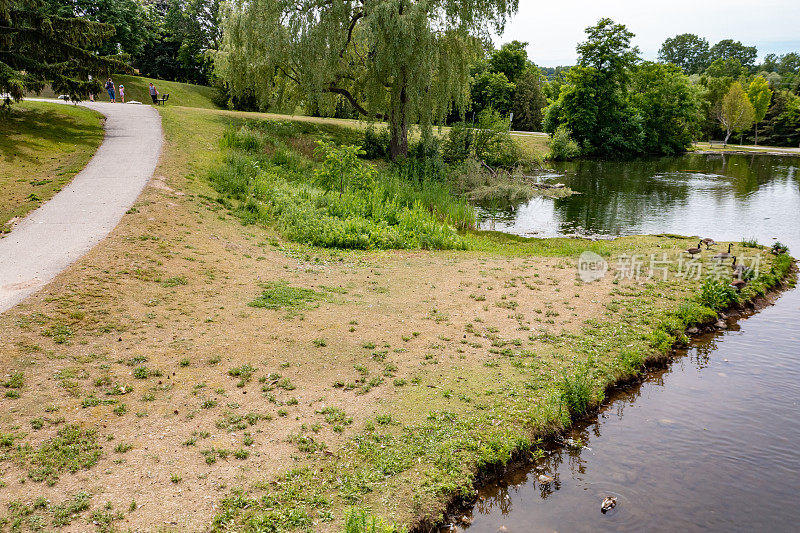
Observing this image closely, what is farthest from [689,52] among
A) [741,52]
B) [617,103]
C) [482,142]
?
[482,142]

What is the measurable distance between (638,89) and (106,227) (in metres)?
57.9

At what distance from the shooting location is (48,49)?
18281mm

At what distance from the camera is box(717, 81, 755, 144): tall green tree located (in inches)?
2448

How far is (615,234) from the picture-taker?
722 inches

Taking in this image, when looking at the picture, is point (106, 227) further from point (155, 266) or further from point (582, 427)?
point (582, 427)

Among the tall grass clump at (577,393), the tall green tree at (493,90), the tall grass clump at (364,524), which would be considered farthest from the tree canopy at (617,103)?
the tall grass clump at (364,524)

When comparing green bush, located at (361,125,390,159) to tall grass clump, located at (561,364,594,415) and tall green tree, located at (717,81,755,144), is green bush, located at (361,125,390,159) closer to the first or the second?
tall grass clump, located at (561,364,594,415)

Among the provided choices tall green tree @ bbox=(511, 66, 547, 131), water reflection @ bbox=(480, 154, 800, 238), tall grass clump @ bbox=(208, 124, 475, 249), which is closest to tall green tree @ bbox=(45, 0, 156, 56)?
tall grass clump @ bbox=(208, 124, 475, 249)

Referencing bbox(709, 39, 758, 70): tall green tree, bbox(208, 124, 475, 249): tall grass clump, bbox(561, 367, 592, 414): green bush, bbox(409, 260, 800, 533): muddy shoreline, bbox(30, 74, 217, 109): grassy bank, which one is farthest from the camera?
bbox(709, 39, 758, 70): tall green tree

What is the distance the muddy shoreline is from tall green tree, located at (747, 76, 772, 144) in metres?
67.4

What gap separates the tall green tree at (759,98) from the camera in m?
65.8

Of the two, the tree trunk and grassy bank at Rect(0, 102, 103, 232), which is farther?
the tree trunk

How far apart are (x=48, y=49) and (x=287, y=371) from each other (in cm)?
1837

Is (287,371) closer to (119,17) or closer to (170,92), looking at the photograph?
(170,92)
